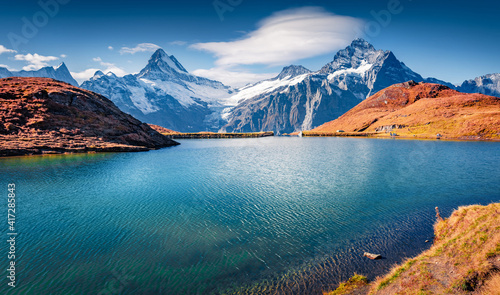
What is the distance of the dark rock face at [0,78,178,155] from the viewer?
81.6 meters

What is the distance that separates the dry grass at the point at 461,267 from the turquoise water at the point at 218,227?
10.6 feet

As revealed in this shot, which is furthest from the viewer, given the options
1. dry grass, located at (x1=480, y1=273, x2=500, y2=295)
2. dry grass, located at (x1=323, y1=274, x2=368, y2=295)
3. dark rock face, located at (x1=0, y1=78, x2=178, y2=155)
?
dark rock face, located at (x1=0, y1=78, x2=178, y2=155)

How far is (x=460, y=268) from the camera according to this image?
13.8 m

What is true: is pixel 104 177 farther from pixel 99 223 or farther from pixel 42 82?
pixel 42 82

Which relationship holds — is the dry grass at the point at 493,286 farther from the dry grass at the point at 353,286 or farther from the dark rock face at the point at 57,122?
the dark rock face at the point at 57,122

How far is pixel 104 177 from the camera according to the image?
4881 centimetres

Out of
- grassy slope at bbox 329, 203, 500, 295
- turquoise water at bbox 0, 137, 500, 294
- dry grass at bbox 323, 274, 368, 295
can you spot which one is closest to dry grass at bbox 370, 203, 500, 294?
→ grassy slope at bbox 329, 203, 500, 295

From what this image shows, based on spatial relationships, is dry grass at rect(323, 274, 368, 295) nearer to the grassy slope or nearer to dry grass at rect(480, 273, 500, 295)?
the grassy slope

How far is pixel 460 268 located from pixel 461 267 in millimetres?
124

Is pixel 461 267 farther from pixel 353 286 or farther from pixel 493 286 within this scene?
pixel 353 286

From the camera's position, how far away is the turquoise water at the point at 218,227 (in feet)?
56.9

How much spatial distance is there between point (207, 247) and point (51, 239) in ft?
49.6

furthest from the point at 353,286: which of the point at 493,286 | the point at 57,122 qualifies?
the point at 57,122

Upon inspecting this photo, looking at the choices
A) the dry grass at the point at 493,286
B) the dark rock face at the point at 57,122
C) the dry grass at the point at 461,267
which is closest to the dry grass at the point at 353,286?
the dry grass at the point at 461,267
